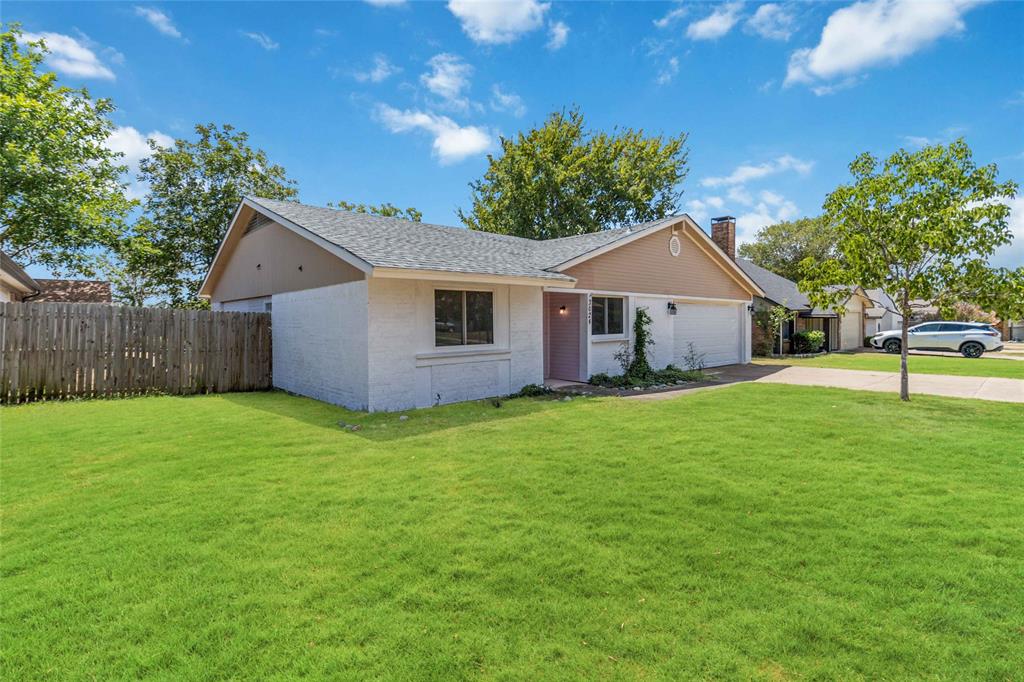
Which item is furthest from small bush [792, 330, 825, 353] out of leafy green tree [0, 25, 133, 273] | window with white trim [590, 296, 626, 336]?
leafy green tree [0, 25, 133, 273]

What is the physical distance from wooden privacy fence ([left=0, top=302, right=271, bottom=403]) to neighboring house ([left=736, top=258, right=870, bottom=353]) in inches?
841

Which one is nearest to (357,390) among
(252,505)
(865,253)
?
(252,505)

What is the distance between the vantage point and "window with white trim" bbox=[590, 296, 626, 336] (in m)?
13.9

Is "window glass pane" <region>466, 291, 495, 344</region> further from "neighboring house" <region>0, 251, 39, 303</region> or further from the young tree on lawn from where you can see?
"neighboring house" <region>0, 251, 39, 303</region>

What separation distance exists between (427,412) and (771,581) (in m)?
6.85

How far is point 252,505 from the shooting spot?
4500 mm

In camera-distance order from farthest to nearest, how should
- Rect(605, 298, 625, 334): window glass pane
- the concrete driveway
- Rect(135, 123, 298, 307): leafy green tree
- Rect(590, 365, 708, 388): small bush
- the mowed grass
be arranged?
Rect(135, 123, 298, 307): leafy green tree → Rect(605, 298, 625, 334): window glass pane → Rect(590, 365, 708, 388): small bush → the concrete driveway → the mowed grass

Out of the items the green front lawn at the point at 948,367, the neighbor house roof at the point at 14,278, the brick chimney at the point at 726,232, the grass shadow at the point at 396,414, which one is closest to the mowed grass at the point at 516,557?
the grass shadow at the point at 396,414

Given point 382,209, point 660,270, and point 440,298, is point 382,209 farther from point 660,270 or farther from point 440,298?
point 440,298

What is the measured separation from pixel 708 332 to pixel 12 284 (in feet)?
82.1

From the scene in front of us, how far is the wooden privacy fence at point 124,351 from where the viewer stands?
10.1 m

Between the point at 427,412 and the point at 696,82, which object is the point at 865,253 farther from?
the point at 427,412

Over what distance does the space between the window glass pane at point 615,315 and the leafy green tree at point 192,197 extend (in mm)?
18149

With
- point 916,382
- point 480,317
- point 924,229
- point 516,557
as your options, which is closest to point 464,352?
point 480,317
